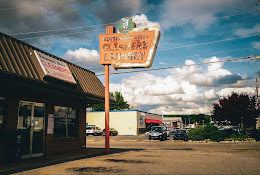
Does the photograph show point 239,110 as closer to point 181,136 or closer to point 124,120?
point 181,136

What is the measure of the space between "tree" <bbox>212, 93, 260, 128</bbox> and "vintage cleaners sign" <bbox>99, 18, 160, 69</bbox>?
1770 centimetres

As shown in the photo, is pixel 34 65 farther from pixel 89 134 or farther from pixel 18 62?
pixel 89 134

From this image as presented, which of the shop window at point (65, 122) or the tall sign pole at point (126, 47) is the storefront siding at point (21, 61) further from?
the tall sign pole at point (126, 47)

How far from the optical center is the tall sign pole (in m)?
14.9

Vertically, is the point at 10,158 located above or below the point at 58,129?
below

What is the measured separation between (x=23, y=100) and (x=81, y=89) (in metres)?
3.51

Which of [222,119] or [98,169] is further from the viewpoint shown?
[222,119]

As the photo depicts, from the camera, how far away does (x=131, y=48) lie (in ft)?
50.0

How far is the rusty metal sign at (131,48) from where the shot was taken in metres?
14.9

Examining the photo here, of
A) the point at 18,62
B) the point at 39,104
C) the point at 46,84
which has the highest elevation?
the point at 18,62

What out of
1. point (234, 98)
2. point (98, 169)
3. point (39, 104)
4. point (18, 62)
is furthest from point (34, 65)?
point (234, 98)

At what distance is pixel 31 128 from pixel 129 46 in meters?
7.60

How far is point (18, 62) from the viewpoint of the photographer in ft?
33.2

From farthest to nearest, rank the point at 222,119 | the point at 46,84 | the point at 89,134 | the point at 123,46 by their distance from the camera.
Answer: the point at 89,134
the point at 222,119
the point at 123,46
the point at 46,84
